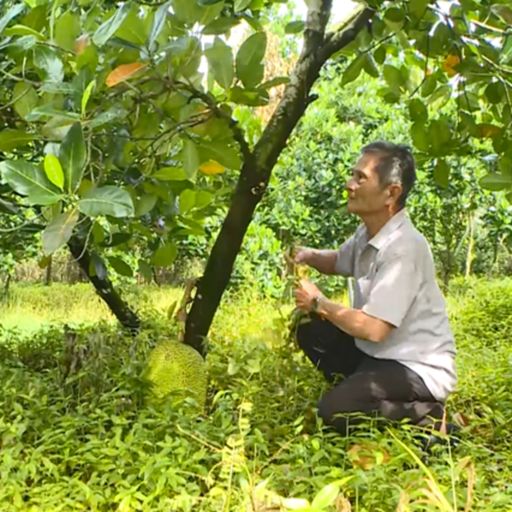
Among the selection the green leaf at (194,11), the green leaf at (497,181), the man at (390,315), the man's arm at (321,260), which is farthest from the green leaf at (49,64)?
the man's arm at (321,260)

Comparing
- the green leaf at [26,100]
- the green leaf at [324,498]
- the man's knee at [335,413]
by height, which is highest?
the green leaf at [26,100]

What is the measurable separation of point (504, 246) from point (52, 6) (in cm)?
520

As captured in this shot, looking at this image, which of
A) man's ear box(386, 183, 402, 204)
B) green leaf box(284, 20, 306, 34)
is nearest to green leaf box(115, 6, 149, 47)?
man's ear box(386, 183, 402, 204)

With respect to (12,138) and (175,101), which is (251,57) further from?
(12,138)

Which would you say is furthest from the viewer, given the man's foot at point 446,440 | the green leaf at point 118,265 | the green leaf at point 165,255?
the green leaf at point 118,265

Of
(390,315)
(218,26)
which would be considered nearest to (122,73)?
(218,26)

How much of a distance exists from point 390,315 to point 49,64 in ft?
2.91

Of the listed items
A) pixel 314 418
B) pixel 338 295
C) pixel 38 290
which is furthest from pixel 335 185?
pixel 314 418

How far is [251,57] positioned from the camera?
55.2 inches

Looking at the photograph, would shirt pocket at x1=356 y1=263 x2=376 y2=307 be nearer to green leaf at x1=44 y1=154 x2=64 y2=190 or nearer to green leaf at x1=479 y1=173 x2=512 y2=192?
green leaf at x1=479 y1=173 x2=512 y2=192

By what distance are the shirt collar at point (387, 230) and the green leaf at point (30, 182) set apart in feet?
3.21

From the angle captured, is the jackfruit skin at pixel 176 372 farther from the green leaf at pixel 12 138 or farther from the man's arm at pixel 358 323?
the green leaf at pixel 12 138

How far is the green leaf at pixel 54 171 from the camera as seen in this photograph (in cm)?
99

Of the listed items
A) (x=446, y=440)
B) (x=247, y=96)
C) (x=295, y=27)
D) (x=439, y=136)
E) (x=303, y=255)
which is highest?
(x=295, y=27)
